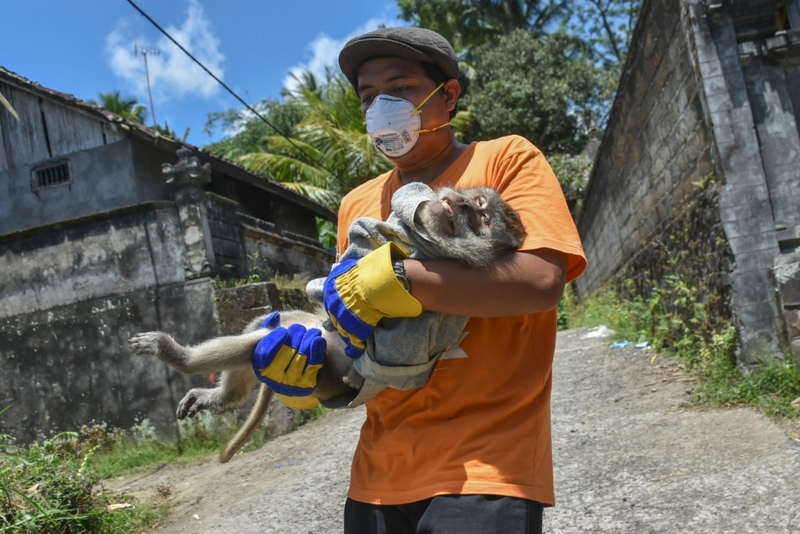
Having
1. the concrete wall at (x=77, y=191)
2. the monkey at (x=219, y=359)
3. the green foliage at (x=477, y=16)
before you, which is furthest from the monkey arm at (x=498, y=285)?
the green foliage at (x=477, y=16)

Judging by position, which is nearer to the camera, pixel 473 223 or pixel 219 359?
pixel 473 223

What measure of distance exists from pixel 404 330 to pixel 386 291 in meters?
0.12

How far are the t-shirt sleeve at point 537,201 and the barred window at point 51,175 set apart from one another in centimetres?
1064

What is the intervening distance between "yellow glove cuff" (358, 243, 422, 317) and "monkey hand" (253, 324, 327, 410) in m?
0.34

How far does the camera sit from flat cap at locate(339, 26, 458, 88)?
200cm

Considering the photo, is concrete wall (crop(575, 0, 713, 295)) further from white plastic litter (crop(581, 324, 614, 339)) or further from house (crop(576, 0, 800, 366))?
white plastic litter (crop(581, 324, 614, 339))

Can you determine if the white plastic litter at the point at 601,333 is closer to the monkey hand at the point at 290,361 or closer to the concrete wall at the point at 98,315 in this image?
the concrete wall at the point at 98,315

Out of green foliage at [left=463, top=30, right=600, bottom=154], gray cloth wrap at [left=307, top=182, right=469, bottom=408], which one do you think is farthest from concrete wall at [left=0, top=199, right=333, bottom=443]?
green foliage at [left=463, top=30, right=600, bottom=154]

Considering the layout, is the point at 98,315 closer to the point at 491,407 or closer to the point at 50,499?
the point at 50,499

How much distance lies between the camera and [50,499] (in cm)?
398

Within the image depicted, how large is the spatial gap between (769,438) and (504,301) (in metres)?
3.42

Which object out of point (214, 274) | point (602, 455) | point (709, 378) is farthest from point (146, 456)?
point (709, 378)

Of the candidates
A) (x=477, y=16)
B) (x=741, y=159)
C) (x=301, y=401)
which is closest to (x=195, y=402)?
(x=301, y=401)

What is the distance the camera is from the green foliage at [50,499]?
3.65 metres
